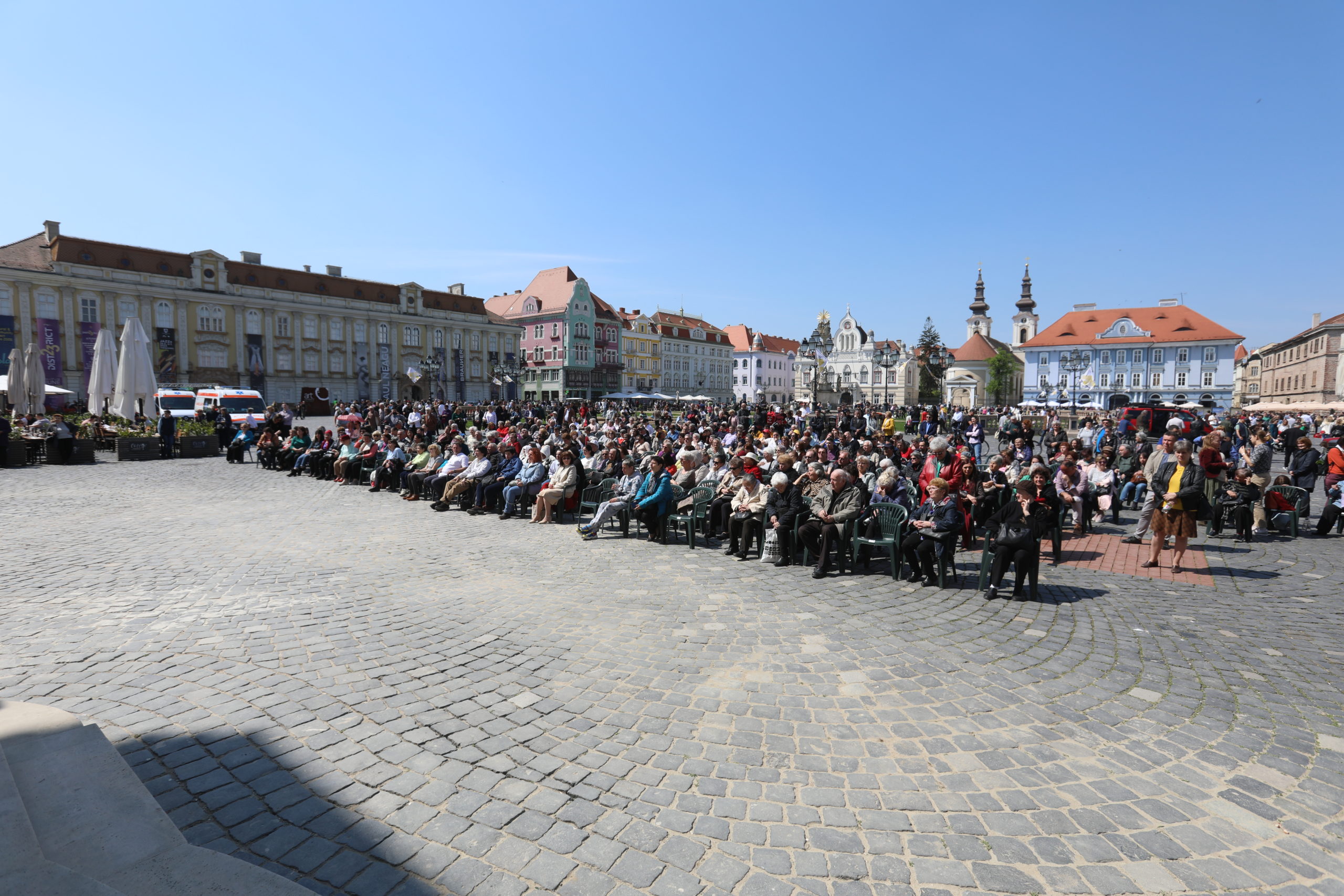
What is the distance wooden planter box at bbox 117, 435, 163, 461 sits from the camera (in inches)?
769

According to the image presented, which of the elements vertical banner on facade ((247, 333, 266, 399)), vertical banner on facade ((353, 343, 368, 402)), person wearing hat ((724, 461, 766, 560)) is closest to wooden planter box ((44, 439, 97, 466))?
person wearing hat ((724, 461, 766, 560))

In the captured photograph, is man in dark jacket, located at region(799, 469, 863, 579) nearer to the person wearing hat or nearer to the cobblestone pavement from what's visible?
the cobblestone pavement

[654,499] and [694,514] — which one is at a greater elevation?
[654,499]

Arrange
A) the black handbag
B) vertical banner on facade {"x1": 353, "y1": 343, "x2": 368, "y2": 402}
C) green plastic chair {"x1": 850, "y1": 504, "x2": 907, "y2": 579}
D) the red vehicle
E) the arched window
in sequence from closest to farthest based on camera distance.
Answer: the black handbag
green plastic chair {"x1": 850, "y1": 504, "x2": 907, "y2": 579}
the red vehicle
the arched window
vertical banner on facade {"x1": 353, "y1": 343, "x2": 368, "y2": 402}

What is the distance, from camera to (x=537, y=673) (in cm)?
496

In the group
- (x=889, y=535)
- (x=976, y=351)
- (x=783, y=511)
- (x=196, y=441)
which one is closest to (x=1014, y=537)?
(x=889, y=535)

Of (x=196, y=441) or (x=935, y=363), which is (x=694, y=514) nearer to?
(x=196, y=441)

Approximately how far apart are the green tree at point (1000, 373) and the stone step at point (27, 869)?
96.0 metres

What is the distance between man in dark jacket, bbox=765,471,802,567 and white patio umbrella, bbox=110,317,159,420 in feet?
66.8

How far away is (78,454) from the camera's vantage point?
18312 millimetres

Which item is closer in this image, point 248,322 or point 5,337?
point 5,337

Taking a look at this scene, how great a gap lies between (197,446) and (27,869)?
23171mm

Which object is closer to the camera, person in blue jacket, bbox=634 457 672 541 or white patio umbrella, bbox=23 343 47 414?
person in blue jacket, bbox=634 457 672 541

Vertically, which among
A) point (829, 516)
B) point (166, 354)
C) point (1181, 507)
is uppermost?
point (166, 354)
